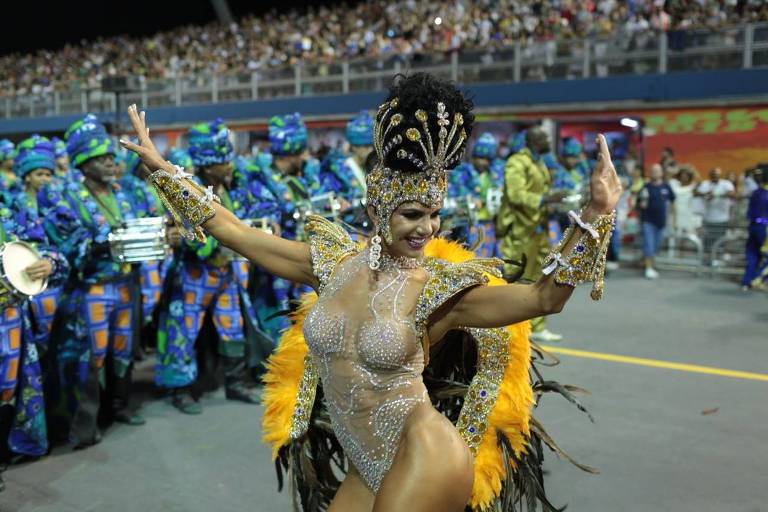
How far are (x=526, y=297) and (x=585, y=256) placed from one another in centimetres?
22

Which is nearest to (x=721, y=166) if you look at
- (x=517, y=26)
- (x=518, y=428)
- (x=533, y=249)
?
(x=517, y=26)

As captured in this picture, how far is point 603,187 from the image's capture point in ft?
6.93

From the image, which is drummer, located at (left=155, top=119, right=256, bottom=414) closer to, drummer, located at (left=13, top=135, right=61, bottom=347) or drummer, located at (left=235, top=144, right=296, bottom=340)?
drummer, located at (left=235, top=144, right=296, bottom=340)

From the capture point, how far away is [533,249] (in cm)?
818

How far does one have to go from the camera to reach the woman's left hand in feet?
6.94

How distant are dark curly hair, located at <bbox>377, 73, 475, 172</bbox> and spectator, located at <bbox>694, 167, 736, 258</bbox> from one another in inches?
429

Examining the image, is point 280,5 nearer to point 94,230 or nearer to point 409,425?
point 94,230

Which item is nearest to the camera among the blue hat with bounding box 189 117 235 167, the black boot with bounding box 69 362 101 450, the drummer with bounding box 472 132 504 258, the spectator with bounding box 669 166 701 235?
the black boot with bounding box 69 362 101 450

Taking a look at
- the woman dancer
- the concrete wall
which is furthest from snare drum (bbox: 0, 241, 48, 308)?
the concrete wall

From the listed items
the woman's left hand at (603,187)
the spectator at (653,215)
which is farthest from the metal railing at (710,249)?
the woman's left hand at (603,187)

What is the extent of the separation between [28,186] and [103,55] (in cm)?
2745

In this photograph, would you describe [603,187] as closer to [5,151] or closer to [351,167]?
[351,167]

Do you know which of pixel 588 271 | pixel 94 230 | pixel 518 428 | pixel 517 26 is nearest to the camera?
pixel 588 271

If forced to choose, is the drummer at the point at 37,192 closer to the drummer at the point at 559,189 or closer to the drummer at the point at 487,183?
the drummer at the point at 559,189
